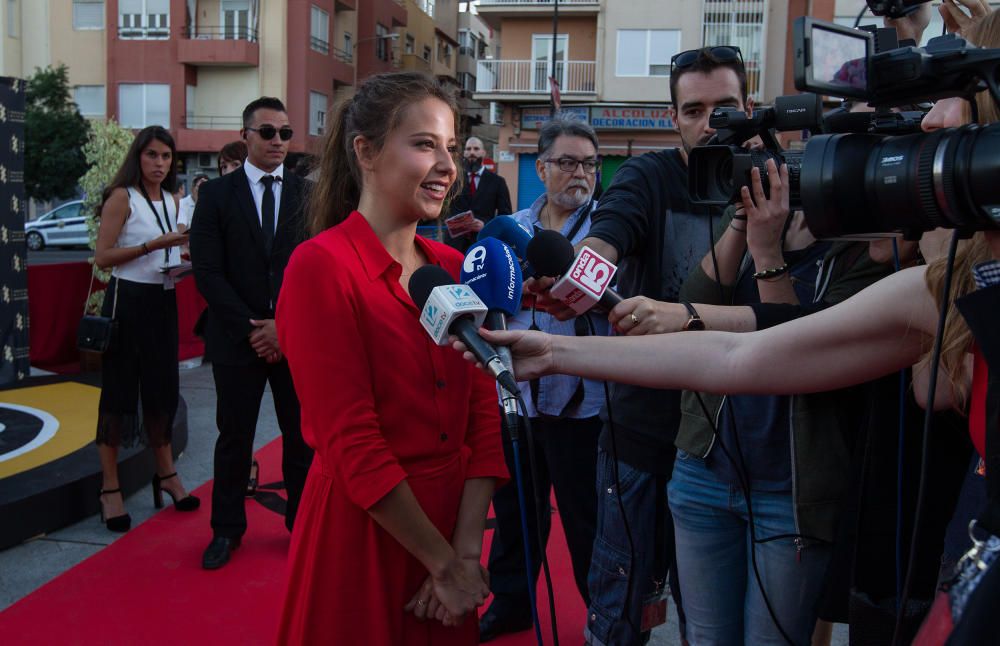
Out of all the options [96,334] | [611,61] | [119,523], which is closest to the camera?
[119,523]

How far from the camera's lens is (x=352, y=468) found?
77.8 inches

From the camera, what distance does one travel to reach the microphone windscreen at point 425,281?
6.23 feet

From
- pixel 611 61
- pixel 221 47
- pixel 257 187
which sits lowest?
pixel 257 187

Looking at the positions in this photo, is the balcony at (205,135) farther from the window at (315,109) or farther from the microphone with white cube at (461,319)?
the microphone with white cube at (461,319)

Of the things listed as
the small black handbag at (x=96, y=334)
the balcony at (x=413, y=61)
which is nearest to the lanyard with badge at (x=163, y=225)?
the small black handbag at (x=96, y=334)

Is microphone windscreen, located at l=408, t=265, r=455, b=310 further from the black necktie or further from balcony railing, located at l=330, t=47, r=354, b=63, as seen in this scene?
balcony railing, located at l=330, t=47, r=354, b=63

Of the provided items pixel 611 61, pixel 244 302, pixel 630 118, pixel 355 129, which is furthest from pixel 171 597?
pixel 611 61

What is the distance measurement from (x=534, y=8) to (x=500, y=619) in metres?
29.3

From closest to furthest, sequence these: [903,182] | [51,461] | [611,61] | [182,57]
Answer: [903,182]
[51,461]
[611,61]
[182,57]

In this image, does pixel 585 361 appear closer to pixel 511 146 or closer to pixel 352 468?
pixel 352 468

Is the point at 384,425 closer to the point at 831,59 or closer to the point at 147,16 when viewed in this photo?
the point at 831,59

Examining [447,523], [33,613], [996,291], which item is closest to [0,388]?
[33,613]

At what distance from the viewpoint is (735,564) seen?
91.0 inches

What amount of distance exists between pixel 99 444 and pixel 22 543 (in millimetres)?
600
